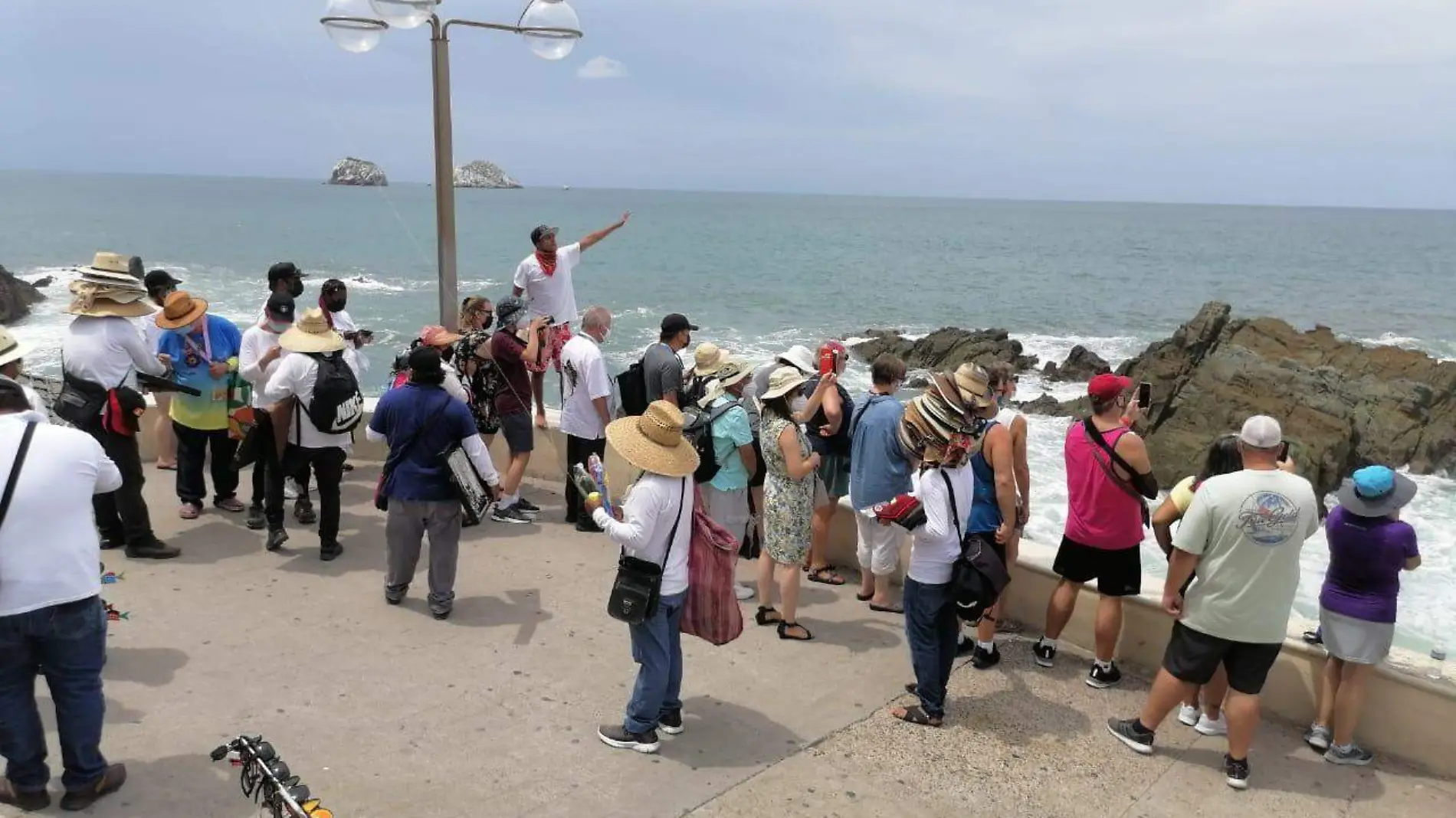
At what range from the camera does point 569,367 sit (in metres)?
7.10

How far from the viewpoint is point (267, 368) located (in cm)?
675

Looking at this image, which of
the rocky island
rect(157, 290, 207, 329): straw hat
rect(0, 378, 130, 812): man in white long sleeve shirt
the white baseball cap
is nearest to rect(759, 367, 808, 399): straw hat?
the white baseball cap

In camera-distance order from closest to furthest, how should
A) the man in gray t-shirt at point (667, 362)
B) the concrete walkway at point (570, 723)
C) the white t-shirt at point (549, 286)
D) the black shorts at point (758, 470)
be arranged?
the concrete walkway at point (570, 723) < the black shorts at point (758, 470) < the man in gray t-shirt at point (667, 362) < the white t-shirt at point (549, 286)

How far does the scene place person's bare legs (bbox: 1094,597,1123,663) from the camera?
529cm

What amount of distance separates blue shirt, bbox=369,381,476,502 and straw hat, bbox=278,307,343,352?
89 centimetres

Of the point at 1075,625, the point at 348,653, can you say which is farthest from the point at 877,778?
the point at 348,653

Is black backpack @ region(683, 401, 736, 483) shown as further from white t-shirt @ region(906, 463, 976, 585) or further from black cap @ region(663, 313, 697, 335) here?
white t-shirt @ region(906, 463, 976, 585)

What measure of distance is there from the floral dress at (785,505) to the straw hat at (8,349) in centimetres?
338

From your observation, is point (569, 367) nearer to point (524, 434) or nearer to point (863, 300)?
point (524, 434)

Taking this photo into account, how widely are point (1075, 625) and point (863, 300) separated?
155 ft

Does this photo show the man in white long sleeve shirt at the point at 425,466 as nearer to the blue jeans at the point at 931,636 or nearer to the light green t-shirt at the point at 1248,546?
the blue jeans at the point at 931,636

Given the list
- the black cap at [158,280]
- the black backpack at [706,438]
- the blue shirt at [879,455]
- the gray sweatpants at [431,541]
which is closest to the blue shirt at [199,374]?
the black cap at [158,280]

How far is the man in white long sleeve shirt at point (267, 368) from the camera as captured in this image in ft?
21.9

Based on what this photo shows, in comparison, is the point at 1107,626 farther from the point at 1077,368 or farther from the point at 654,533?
the point at 1077,368
